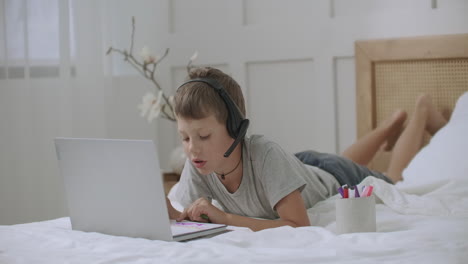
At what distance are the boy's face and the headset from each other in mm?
19

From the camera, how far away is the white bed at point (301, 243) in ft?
3.78

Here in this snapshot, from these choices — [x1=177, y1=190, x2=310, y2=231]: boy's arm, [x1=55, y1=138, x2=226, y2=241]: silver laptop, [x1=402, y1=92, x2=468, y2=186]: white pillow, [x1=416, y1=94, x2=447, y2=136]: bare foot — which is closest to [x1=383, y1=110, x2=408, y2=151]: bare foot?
[x1=416, y1=94, x2=447, y2=136]: bare foot

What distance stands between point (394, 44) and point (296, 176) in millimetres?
1243

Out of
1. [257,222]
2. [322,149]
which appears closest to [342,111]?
[322,149]

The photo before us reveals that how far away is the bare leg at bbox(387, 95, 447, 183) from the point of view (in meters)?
2.45

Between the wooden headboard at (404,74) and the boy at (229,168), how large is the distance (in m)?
0.91

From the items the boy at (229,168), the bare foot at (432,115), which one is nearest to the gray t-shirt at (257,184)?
the boy at (229,168)

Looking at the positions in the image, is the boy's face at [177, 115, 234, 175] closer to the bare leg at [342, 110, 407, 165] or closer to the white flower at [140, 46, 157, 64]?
the bare leg at [342, 110, 407, 165]

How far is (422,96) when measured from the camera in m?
2.51

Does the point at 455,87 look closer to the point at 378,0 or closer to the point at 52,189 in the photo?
the point at 378,0

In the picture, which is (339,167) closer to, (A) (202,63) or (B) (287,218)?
(B) (287,218)

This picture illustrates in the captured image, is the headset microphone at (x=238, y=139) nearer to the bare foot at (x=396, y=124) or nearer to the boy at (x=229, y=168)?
the boy at (x=229, y=168)

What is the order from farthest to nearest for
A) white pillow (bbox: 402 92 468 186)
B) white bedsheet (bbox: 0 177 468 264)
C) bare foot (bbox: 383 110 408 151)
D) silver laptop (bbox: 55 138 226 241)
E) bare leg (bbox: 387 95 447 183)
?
bare foot (bbox: 383 110 408 151)
bare leg (bbox: 387 95 447 183)
white pillow (bbox: 402 92 468 186)
silver laptop (bbox: 55 138 226 241)
white bedsheet (bbox: 0 177 468 264)

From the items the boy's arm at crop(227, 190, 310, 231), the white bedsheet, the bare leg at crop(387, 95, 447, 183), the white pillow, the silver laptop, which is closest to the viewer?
the white bedsheet
